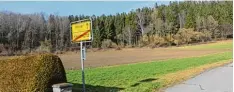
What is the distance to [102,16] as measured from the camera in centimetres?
13050

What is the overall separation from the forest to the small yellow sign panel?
87035 mm

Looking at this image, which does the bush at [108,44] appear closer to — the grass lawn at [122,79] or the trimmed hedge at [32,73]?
the grass lawn at [122,79]

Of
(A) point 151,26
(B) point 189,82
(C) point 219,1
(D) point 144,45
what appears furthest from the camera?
(C) point 219,1

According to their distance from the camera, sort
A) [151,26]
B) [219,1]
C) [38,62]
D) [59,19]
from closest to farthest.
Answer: [38,62] < [59,19] < [151,26] < [219,1]

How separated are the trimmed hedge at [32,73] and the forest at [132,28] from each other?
287ft

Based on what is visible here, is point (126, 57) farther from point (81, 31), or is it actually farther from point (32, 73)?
point (32, 73)

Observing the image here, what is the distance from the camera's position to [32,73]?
9.20 metres

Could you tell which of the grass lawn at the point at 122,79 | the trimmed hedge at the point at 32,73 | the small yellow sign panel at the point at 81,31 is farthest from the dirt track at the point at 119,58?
the trimmed hedge at the point at 32,73

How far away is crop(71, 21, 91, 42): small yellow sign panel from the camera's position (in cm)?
986

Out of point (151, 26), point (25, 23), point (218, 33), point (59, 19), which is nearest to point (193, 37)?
point (218, 33)

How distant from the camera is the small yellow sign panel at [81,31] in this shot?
32.3 feet

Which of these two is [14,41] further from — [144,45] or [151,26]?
[151,26]

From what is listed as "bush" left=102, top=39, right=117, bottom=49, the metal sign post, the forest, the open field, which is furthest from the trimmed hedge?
"bush" left=102, top=39, right=117, bottom=49

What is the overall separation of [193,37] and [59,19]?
4347cm
